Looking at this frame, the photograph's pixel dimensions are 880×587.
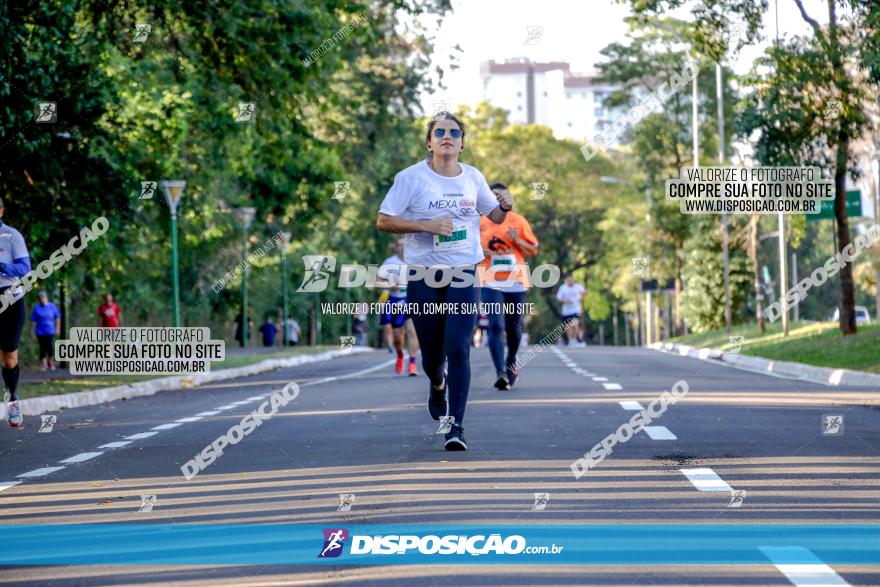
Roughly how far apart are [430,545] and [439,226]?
4.23 meters

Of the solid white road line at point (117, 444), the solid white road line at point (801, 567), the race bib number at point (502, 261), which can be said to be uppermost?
the race bib number at point (502, 261)

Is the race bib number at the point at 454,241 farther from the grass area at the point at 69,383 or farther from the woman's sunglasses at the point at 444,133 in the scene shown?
the grass area at the point at 69,383

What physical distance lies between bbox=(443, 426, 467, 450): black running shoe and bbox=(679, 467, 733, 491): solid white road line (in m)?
1.97

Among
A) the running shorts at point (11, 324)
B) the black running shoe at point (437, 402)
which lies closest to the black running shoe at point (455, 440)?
the black running shoe at point (437, 402)

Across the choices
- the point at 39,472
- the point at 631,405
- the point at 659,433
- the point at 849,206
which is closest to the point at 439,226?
the point at 659,433

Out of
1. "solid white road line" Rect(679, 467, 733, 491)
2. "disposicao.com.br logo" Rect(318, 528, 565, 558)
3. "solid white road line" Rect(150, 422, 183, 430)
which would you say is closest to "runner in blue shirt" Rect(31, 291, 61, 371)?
"solid white road line" Rect(150, 422, 183, 430)

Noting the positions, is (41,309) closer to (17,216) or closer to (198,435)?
(17,216)

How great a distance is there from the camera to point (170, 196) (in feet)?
105

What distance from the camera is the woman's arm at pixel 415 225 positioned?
10844 mm

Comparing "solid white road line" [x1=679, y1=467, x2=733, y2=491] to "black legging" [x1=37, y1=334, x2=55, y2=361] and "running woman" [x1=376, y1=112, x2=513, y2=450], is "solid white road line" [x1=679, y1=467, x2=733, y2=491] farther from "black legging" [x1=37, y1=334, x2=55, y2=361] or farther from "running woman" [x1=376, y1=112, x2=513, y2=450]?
"black legging" [x1=37, y1=334, x2=55, y2=361]

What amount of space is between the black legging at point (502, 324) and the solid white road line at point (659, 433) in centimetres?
505

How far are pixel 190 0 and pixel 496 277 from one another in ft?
27.6

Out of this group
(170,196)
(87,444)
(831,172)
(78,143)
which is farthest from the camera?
(170,196)

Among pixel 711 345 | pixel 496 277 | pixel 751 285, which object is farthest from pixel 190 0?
pixel 751 285
